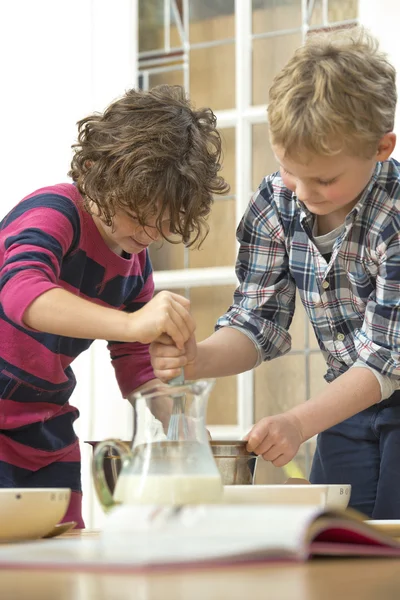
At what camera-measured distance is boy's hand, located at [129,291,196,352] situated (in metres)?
1.07

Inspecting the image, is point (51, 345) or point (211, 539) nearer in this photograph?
point (211, 539)

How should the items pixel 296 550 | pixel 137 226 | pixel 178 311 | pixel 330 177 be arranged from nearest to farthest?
1. pixel 296 550
2. pixel 178 311
3. pixel 330 177
4. pixel 137 226

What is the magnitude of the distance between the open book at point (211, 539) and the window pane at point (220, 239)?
200 centimetres

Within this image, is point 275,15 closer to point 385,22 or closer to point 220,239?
point 385,22

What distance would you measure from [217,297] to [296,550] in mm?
2050

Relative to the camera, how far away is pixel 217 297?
2590 mm

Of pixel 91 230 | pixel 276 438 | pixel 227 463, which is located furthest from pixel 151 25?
pixel 227 463

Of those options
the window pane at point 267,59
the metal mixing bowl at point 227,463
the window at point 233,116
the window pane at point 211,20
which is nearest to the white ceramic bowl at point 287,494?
the metal mixing bowl at point 227,463

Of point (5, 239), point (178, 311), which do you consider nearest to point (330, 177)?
point (178, 311)

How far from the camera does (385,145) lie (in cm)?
130

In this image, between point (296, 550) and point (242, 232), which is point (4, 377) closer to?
point (242, 232)

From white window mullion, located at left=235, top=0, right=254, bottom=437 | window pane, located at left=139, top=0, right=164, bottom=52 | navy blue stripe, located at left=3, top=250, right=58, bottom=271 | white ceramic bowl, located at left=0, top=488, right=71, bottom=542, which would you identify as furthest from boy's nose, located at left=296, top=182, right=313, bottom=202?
window pane, located at left=139, top=0, right=164, bottom=52

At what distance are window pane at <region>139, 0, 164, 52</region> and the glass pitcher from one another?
2139 millimetres

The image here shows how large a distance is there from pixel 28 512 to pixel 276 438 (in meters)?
0.44
